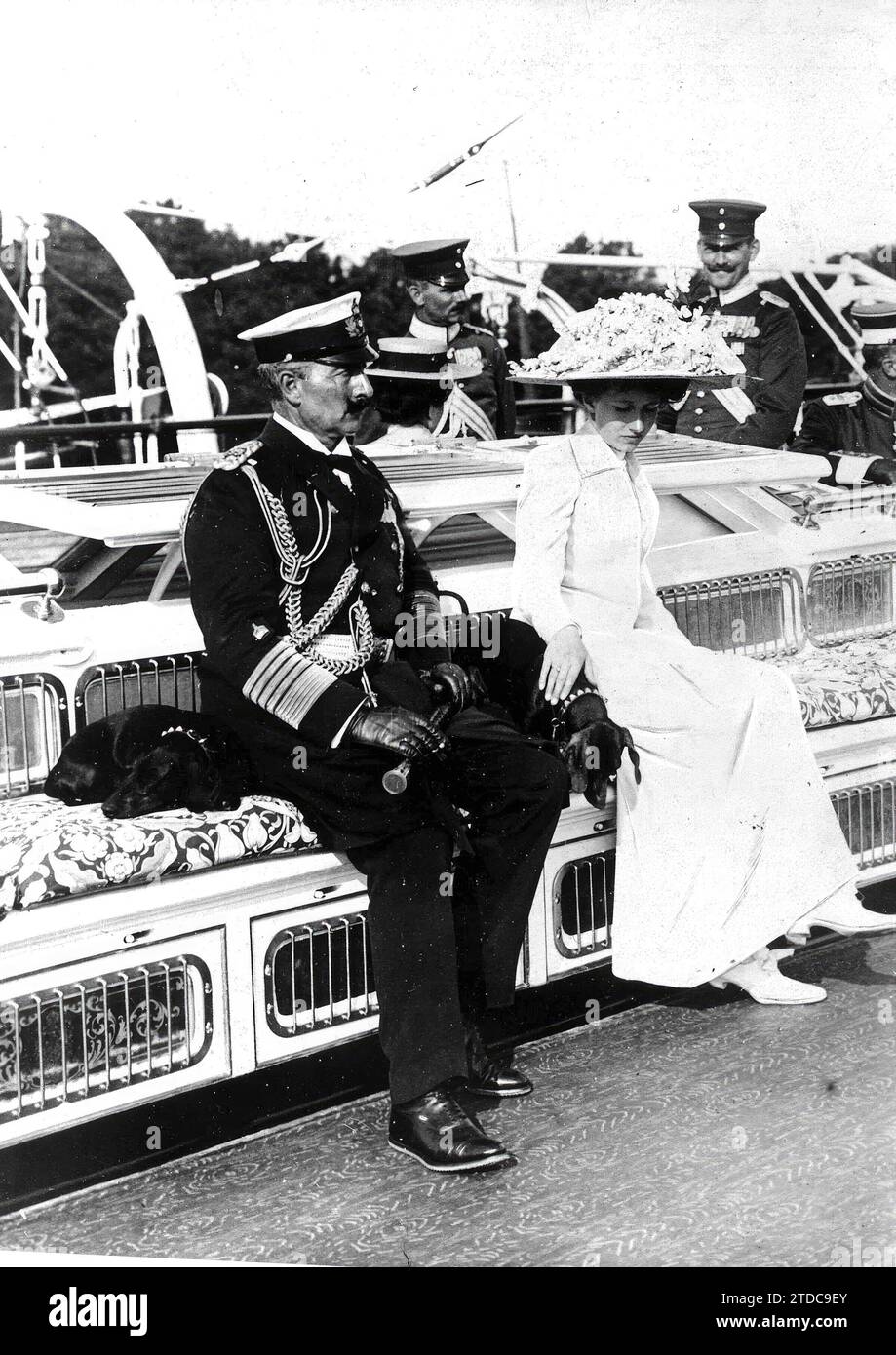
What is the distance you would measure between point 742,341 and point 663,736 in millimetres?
955

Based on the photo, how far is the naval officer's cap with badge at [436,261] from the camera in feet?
10.1

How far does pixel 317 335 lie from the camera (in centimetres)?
287

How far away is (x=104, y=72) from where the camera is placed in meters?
2.72

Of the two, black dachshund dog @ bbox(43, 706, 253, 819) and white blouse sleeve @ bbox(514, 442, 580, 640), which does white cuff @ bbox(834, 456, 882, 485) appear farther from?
black dachshund dog @ bbox(43, 706, 253, 819)

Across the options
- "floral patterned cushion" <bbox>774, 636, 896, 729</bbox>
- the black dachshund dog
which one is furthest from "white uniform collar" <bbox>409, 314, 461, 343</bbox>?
"floral patterned cushion" <bbox>774, 636, 896, 729</bbox>

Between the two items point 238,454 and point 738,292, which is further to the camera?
point 738,292

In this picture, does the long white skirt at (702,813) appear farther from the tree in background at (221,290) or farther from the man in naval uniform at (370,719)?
the tree in background at (221,290)

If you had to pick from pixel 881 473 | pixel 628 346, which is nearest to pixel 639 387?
pixel 628 346

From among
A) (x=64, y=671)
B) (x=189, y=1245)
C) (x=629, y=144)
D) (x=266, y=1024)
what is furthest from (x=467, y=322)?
(x=189, y=1245)

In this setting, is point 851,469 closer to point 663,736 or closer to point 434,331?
point 663,736

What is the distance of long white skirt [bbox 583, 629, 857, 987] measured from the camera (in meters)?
3.25

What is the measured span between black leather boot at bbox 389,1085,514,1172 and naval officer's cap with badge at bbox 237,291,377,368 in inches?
55.4

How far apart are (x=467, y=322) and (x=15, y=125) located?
1.01 metres
